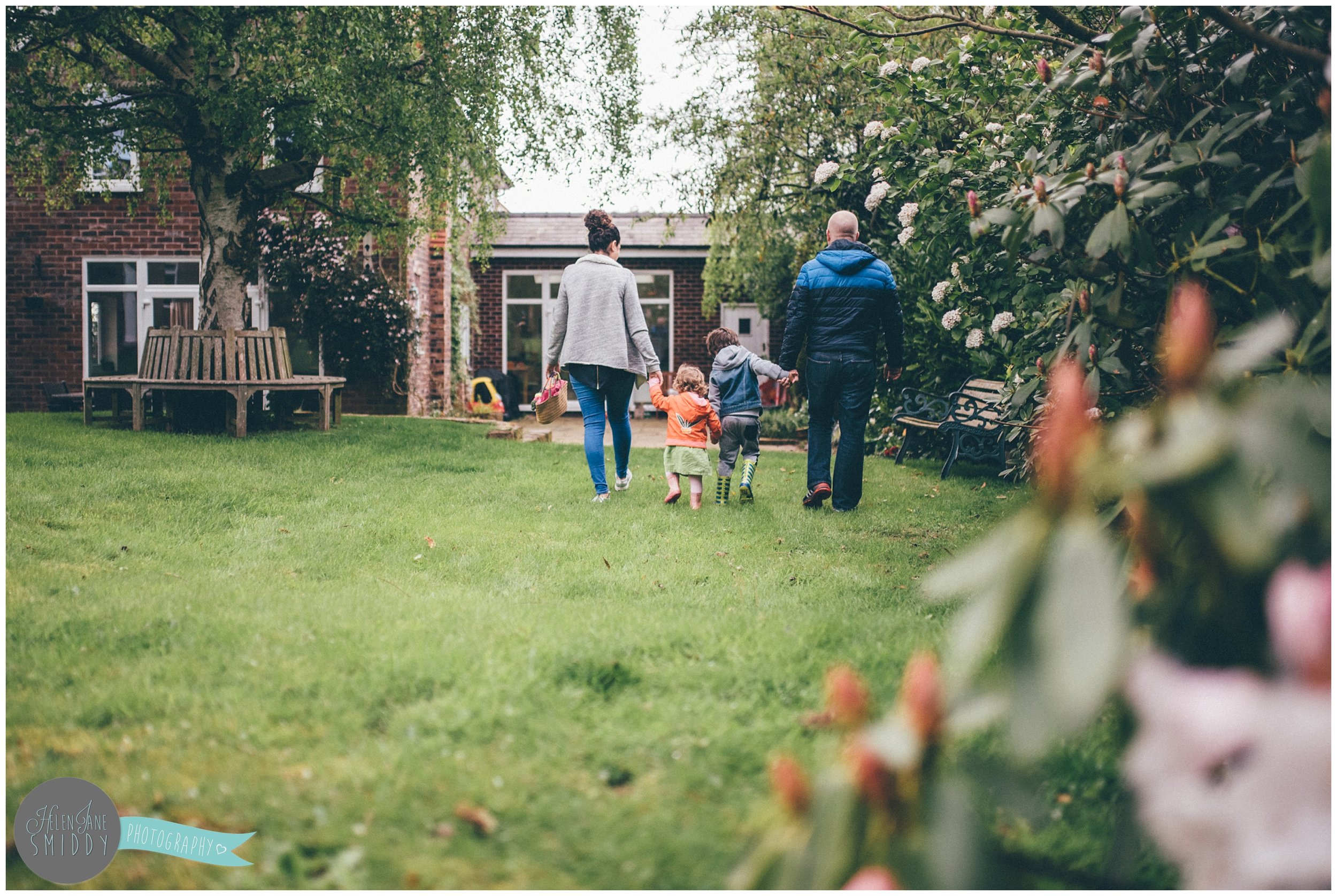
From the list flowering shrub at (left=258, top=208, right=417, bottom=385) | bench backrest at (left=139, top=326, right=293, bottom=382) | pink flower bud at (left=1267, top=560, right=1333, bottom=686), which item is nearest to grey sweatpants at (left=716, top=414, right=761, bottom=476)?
bench backrest at (left=139, top=326, right=293, bottom=382)

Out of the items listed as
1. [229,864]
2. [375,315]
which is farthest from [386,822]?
[375,315]

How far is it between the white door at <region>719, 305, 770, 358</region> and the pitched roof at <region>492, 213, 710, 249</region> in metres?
1.39

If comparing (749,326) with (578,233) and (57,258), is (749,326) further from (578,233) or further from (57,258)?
(57,258)

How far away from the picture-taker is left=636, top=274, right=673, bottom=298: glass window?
55.5 ft

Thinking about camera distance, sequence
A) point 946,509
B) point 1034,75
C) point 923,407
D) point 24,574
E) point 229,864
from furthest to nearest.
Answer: point 923,407 < point 946,509 < point 1034,75 < point 24,574 < point 229,864

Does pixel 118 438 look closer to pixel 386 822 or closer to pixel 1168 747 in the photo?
pixel 386 822

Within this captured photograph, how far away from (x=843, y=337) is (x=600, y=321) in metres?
1.54

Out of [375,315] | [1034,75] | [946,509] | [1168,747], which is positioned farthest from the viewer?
[375,315]

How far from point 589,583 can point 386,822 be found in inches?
74.4

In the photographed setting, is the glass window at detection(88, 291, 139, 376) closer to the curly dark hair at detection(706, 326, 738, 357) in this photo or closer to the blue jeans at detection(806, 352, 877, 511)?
the curly dark hair at detection(706, 326, 738, 357)

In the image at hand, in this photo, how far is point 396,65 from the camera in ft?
25.6

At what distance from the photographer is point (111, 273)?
13.8 metres

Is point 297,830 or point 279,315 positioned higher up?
point 279,315

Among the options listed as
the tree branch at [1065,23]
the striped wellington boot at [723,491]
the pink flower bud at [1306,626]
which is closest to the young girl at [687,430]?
the striped wellington boot at [723,491]
